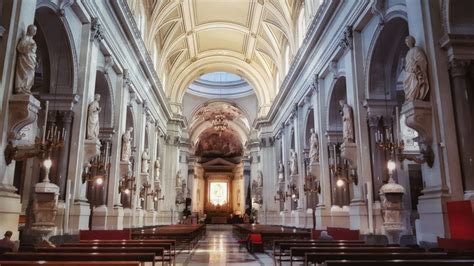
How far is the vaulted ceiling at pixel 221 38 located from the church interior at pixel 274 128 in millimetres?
126

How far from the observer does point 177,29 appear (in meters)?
22.8

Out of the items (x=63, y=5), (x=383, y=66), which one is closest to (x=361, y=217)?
(x=383, y=66)

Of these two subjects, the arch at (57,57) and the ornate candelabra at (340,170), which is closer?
the arch at (57,57)

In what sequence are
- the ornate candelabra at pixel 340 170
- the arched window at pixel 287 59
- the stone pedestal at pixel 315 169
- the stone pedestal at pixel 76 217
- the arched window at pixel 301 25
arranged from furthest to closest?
the arched window at pixel 287 59 < the arched window at pixel 301 25 < the stone pedestal at pixel 315 169 < the ornate candelabra at pixel 340 170 < the stone pedestal at pixel 76 217

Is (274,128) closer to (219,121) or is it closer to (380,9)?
(219,121)

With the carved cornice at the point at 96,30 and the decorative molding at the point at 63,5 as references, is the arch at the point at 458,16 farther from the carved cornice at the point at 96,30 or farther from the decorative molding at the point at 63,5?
the carved cornice at the point at 96,30

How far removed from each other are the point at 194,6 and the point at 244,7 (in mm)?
2781

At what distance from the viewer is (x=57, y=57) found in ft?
33.7

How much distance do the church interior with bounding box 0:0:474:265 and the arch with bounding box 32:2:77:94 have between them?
0.04m

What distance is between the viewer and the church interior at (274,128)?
6762 mm

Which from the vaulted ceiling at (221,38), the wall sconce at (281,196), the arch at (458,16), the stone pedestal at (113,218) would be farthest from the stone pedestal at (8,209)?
the wall sconce at (281,196)

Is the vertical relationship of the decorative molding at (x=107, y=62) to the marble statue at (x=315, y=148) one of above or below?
above

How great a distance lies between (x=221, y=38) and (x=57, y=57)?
17.1 metres

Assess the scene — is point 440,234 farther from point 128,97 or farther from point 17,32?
point 128,97
